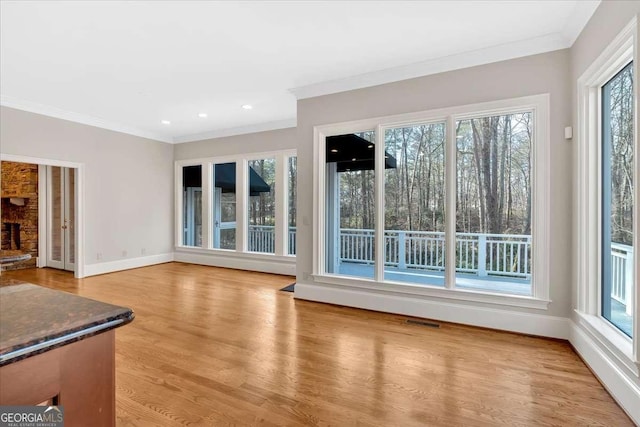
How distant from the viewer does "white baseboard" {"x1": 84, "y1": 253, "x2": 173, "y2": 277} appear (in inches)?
226

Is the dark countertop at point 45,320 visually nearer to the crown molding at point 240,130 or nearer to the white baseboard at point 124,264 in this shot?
the crown molding at point 240,130

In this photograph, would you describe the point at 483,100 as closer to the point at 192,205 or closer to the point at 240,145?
the point at 240,145

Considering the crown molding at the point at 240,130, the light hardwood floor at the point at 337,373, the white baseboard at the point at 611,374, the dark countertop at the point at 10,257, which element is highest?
the crown molding at the point at 240,130

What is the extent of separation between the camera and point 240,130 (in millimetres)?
6461

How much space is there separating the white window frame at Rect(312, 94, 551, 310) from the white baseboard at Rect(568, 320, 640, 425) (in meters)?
0.49

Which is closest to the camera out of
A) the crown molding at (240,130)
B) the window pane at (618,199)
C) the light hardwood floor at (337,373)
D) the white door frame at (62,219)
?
the light hardwood floor at (337,373)

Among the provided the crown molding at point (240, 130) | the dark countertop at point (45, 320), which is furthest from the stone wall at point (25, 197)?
the dark countertop at point (45, 320)

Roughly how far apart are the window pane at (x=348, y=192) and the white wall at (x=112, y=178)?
14.7 feet

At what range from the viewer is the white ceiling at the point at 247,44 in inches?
104

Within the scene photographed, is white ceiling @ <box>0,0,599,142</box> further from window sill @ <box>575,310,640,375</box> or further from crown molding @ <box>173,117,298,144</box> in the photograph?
window sill @ <box>575,310,640,375</box>

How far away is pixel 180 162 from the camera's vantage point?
23.6 ft

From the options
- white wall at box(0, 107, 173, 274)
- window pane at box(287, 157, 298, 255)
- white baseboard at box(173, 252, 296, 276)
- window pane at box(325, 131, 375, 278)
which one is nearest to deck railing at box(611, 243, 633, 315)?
window pane at box(325, 131, 375, 278)

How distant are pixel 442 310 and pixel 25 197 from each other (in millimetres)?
8077
